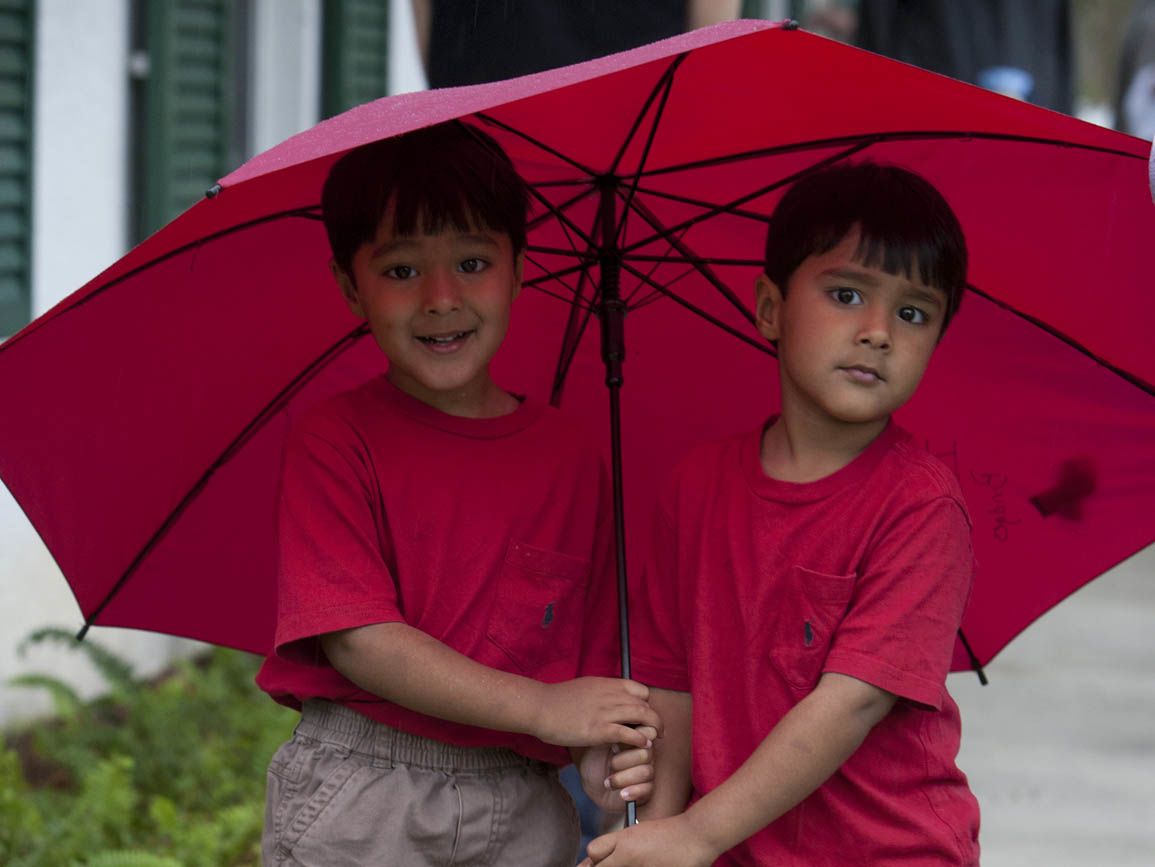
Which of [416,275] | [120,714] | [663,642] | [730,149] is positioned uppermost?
[730,149]

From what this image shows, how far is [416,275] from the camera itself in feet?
9.12

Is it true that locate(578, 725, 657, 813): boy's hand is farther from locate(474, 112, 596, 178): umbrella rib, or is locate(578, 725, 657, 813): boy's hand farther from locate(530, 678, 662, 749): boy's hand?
locate(474, 112, 596, 178): umbrella rib

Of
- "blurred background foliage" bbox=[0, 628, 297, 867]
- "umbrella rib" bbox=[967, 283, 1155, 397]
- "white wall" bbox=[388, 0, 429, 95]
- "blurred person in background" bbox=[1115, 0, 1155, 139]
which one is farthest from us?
"blurred person in background" bbox=[1115, 0, 1155, 139]

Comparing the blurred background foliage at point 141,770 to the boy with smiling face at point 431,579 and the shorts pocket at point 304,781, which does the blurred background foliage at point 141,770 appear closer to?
the shorts pocket at point 304,781

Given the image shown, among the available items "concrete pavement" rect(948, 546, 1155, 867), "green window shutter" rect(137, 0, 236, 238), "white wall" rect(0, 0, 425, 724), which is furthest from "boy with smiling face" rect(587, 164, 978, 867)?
"green window shutter" rect(137, 0, 236, 238)

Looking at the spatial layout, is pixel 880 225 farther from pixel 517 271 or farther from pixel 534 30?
pixel 534 30

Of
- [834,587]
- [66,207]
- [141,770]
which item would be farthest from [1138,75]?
[834,587]

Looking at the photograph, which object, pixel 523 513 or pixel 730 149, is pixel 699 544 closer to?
pixel 523 513

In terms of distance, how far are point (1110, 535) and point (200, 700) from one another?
3.41 metres

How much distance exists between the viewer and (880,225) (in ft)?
8.71

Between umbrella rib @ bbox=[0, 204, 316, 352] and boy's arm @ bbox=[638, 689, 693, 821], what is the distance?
3.10 ft

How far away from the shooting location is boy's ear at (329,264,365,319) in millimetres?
2871

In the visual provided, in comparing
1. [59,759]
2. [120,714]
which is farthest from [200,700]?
[59,759]

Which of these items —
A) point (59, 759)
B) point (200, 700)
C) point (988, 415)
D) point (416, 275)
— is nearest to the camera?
point (416, 275)
